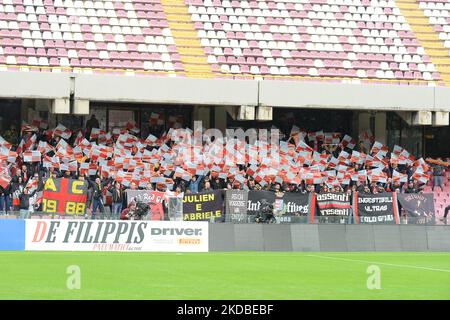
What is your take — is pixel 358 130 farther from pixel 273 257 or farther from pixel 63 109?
pixel 273 257

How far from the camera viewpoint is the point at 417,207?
122 ft


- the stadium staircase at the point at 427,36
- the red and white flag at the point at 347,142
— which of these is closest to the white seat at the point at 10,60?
the red and white flag at the point at 347,142

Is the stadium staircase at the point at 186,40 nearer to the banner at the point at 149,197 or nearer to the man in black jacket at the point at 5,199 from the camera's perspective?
the banner at the point at 149,197

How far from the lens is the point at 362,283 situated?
21656 millimetres

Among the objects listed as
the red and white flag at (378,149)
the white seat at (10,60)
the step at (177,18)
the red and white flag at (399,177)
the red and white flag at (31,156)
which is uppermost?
the step at (177,18)

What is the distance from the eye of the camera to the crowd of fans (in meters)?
36.9

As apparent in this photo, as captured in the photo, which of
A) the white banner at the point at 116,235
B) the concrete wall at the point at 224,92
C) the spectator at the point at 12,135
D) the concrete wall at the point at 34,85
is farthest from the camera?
the spectator at the point at 12,135

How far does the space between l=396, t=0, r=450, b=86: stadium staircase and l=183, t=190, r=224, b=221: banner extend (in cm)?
1440

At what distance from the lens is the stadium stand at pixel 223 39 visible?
137 ft

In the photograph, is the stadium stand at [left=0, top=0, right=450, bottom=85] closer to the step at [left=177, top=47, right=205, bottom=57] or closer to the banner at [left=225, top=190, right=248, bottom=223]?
the step at [left=177, top=47, right=205, bottom=57]

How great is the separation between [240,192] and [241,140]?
29.4 feet

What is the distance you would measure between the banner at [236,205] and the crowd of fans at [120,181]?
334 cm

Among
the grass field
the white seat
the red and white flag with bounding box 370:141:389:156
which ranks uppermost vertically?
the white seat

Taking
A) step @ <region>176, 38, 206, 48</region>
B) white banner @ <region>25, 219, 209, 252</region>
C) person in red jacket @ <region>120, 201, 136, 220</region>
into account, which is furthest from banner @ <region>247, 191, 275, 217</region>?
step @ <region>176, 38, 206, 48</region>
